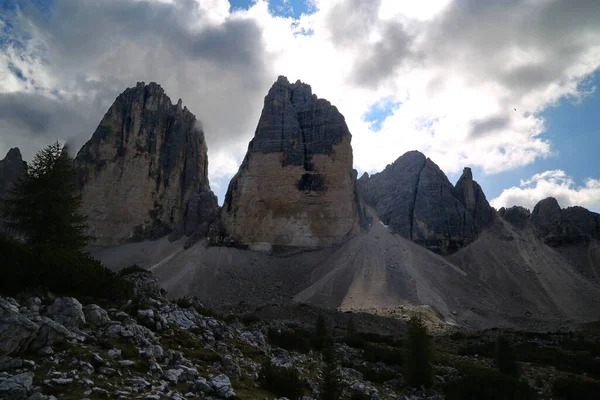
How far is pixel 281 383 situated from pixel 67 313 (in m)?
6.52

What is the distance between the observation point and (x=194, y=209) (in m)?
97.8

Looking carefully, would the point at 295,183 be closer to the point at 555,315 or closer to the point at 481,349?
the point at 555,315

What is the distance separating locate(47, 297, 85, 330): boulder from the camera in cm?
1093

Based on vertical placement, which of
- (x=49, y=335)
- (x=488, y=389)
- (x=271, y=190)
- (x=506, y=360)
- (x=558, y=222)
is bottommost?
(x=506, y=360)

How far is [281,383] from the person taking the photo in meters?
12.3

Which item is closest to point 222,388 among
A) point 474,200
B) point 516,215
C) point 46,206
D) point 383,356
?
point 383,356

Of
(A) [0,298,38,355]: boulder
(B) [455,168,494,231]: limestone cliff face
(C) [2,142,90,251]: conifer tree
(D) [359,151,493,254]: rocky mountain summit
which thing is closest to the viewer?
(A) [0,298,38,355]: boulder

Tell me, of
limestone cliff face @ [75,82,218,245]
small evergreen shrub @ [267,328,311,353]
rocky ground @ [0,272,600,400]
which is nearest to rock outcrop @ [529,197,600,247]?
limestone cliff face @ [75,82,218,245]

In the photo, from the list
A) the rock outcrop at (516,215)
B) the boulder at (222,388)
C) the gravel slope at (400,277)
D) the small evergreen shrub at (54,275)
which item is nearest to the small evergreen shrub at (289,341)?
the small evergreen shrub at (54,275)

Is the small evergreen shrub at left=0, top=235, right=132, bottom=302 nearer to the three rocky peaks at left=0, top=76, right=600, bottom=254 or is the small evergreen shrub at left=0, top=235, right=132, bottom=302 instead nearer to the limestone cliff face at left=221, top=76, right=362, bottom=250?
the limestone cliff face at left=221, top=76, right=362, bottom=250

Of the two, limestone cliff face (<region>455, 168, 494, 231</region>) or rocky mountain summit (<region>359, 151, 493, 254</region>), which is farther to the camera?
limestone cliff face (<region>455, 168, 494, 231</region>)

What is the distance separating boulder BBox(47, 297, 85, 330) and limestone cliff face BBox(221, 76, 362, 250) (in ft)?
240

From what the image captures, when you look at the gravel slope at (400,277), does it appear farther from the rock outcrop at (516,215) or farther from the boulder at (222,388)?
the boulder at (222,388)

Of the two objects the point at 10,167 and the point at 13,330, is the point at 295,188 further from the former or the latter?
the point at 13,330
